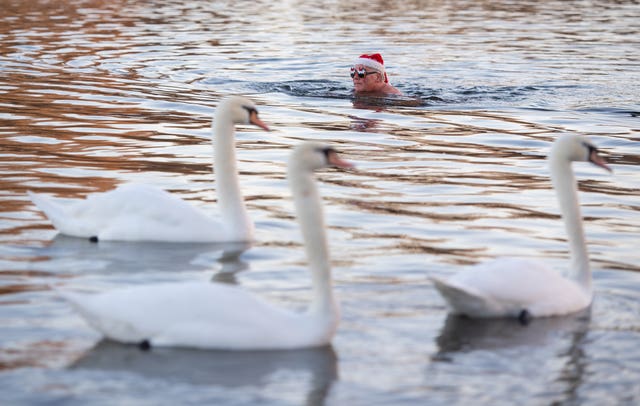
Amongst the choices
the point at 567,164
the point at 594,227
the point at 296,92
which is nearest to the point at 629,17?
the point at 296,92

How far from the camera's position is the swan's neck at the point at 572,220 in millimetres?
8477

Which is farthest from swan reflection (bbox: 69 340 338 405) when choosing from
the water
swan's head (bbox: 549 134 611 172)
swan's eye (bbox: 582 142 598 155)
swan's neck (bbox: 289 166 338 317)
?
swan's eye (bbox: 582 142 598 155)

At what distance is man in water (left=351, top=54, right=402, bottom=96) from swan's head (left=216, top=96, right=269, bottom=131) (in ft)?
31.8

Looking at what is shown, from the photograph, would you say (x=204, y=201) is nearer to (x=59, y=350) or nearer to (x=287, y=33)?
(x=59, y=350)

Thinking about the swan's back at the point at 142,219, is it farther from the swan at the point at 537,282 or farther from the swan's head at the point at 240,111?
the swan at the point at 537,282

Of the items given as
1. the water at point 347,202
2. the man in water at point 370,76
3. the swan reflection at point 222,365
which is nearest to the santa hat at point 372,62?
the man in water at point 370,76

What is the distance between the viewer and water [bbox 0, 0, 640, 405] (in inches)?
274

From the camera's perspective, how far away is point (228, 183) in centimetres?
995

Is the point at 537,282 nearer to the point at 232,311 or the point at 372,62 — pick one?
the point at 232,311

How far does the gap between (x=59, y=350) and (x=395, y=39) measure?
22.8 metres

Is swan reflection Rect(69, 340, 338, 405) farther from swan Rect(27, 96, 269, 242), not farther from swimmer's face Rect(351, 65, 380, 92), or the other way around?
swimmer's face Rect(351, 65, 380, 92)

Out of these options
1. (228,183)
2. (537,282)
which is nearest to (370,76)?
(228,183)

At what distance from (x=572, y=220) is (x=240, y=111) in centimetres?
276

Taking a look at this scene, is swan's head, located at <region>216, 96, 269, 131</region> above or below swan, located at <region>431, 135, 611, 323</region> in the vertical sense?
above
